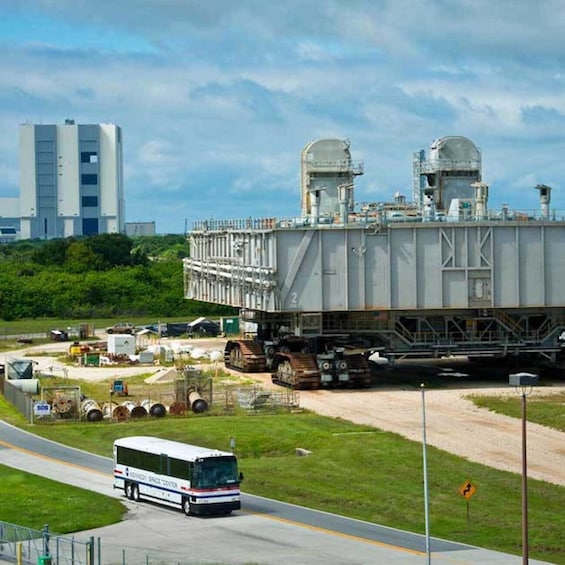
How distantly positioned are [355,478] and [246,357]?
126 feet

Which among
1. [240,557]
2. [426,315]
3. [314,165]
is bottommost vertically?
[240,557]

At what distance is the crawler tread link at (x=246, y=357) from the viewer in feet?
286

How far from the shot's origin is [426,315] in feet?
260

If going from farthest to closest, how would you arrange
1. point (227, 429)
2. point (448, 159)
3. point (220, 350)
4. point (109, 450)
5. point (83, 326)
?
point (83, 326)
point (220, 350)
point (448, 159)
point (227, 429)
point (109, 450)

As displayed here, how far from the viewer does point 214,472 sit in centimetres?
4259

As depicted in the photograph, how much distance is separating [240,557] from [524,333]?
46.0 metres

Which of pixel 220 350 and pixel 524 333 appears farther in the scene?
pixel 220 350

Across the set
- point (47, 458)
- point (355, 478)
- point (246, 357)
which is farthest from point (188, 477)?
point (246, 357)

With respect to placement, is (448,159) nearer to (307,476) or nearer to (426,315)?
(426,315)

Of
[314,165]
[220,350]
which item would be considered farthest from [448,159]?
[220,350]

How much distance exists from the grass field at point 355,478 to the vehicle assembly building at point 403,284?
1176 centimetres

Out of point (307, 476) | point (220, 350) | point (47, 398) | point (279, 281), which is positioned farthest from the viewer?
point (220, 350)

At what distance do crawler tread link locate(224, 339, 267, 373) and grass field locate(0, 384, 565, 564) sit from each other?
20.9 m

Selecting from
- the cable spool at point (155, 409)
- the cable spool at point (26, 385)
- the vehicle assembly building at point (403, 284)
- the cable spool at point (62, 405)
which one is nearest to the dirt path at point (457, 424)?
the vehicle assembly building at point (403, 284)
